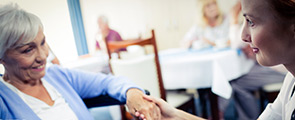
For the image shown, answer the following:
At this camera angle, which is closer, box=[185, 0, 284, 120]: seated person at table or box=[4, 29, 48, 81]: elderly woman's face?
box=[4, 29, 48, 81]: elderly woman's face

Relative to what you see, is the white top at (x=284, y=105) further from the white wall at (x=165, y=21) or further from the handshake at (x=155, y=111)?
the white wall at (x=165, y=21)

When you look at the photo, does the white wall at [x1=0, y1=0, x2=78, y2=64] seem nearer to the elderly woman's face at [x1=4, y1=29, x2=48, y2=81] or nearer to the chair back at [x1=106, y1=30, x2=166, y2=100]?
the elderly woman's face at [x1=4, y1=29, x2=48, y2=81]

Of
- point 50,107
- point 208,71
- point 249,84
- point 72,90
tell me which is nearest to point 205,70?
point 208,71

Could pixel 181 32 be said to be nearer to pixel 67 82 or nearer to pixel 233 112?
pixel 233 112

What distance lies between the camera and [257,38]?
0.55m

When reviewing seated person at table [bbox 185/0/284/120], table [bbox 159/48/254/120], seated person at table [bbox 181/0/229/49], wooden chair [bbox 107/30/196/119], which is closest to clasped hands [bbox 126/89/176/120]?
wooden chair [bbox 107/30/196/119]

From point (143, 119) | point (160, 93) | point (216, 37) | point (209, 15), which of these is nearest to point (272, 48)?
point (143, 119)

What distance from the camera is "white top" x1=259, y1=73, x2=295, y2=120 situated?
2.11 ft

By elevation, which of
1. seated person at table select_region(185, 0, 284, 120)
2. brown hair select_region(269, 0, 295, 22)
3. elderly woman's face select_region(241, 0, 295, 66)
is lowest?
seated person at table select_region(185, 0, 284, 120)

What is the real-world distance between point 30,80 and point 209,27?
6.91ft

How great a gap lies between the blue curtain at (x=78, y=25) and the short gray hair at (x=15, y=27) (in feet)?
0.35

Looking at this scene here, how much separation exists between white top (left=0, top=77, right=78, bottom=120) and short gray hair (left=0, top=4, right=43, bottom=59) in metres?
0.10

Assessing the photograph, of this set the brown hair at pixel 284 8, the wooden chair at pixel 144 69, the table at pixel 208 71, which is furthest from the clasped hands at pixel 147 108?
the table at pixel 208 71

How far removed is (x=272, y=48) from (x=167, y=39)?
304cm
